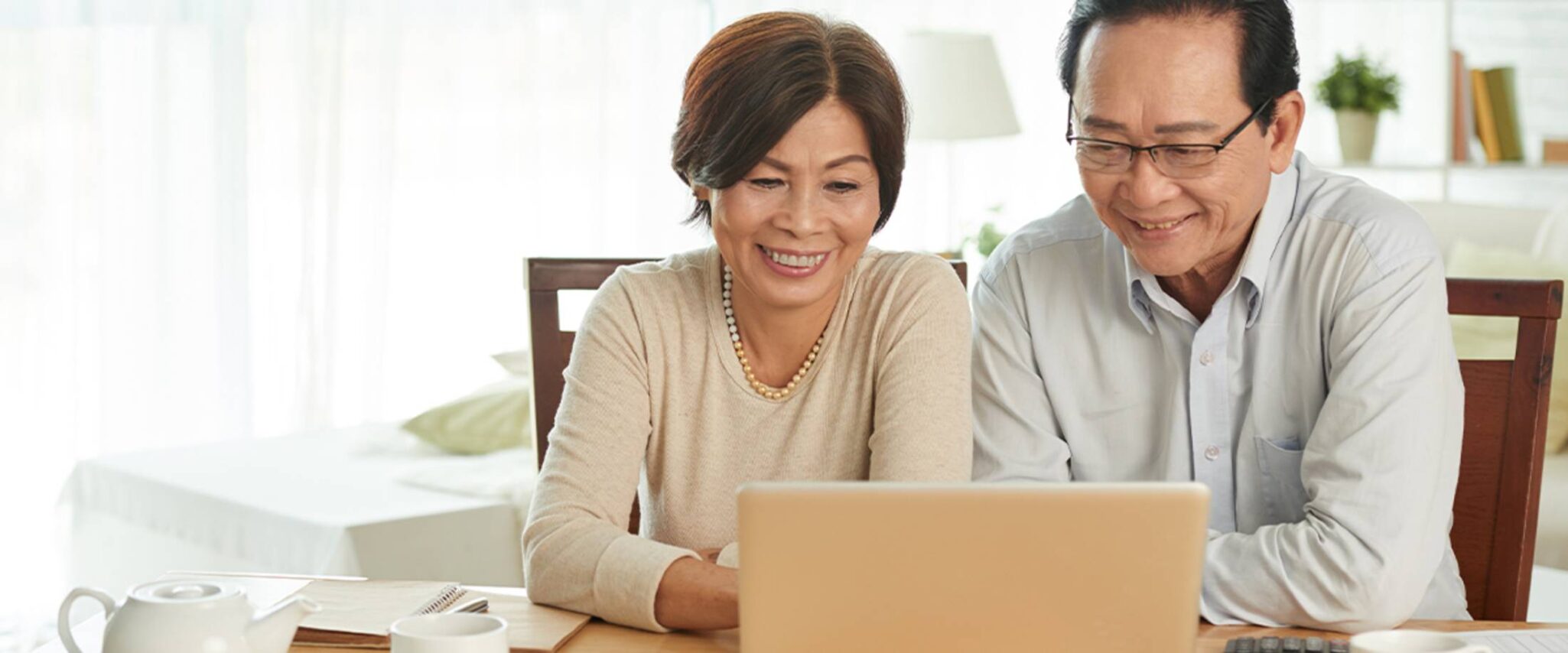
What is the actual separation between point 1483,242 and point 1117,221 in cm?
258

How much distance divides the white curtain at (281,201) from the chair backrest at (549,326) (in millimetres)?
2183

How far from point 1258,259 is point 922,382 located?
0.39 meters

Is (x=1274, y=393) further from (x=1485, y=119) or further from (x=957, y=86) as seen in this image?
(x=1485, y=119)

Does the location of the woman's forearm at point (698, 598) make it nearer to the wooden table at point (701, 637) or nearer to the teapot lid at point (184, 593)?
the wooden table at point (701, 637)

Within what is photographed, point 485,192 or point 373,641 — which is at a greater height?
point 485,192

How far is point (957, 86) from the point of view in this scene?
4.02 metres

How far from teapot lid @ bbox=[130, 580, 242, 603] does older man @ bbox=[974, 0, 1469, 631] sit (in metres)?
0.89

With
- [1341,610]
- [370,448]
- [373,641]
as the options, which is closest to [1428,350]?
[1341,610]

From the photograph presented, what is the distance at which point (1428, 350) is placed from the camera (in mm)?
1590

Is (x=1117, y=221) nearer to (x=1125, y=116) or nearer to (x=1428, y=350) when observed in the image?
(x=1125, y=116)

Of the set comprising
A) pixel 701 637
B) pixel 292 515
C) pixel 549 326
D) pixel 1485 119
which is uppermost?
pixel 1485 119

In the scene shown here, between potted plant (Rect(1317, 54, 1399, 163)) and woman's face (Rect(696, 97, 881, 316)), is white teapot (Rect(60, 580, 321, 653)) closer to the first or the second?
woman's face (Rect(696, 97, 881, 316))

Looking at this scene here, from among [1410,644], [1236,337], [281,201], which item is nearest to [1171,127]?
[1236,337]

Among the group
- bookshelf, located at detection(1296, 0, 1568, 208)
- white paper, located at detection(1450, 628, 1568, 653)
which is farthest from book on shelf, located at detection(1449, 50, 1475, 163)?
white paper, located at detection(1450, 628, 1568, 653)
